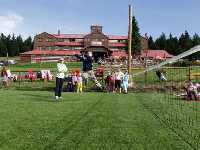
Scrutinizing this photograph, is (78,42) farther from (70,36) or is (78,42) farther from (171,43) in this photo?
Answer: (171,43)

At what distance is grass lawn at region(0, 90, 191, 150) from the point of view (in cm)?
936

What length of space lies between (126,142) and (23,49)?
168 m

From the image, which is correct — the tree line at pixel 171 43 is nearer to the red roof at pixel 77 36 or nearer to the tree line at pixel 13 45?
the red roof at pixel 77 36

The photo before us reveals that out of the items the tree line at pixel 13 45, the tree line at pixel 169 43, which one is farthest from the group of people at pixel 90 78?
the tree line at pixel 13 45

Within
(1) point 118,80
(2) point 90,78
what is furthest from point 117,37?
(2) point 90,78

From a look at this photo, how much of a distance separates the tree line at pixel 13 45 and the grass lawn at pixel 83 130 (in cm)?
15255

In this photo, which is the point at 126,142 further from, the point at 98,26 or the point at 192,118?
the point at 98,26

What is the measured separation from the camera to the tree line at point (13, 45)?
167125 mm

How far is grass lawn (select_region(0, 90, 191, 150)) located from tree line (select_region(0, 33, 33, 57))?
500 ft

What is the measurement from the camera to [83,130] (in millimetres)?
11227

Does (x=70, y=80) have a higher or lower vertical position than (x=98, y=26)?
lower

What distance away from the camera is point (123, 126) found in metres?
12.1

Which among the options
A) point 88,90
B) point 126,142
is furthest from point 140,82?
point 126,142

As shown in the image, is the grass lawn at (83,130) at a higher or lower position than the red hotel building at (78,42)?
lower
